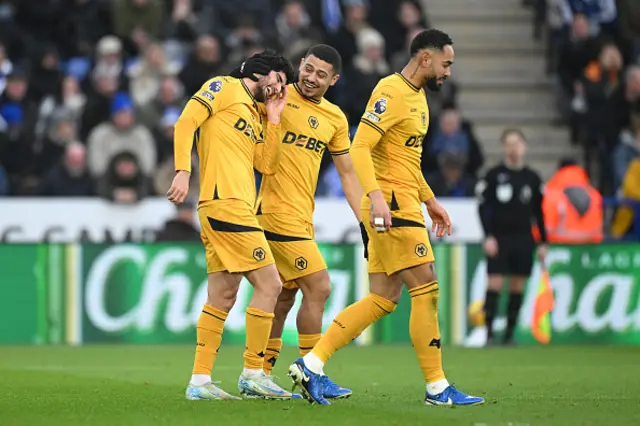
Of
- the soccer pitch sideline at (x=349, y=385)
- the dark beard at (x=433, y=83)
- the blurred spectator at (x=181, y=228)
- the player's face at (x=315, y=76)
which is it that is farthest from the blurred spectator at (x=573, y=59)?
the dark beard at (x=433, y=83)

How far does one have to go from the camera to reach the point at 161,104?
19.5m

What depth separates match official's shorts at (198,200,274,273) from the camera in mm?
9211

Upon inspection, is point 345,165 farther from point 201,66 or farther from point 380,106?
point 201,66

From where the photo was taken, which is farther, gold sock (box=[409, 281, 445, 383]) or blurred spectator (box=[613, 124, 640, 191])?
blurred spectator (box=[613, 124, 640, 191])

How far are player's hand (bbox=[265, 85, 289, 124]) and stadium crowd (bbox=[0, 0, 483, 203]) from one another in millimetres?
8202

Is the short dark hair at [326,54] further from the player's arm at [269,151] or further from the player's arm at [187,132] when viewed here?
the player's arm at [187,132]

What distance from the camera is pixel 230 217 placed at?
9227 mm

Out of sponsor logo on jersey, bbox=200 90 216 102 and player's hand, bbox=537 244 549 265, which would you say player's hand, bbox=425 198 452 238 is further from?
player's hand, bbox=537 244 549 265

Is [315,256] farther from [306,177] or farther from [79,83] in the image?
[79,83]

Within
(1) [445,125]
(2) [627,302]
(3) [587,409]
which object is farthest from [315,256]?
(1) [445,125]

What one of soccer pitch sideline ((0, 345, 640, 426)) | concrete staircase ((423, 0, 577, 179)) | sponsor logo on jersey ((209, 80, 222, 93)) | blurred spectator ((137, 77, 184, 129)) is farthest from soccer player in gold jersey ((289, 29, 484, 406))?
concrete staircase ((423, 0, 577, 179))

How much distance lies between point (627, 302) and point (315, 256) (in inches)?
317

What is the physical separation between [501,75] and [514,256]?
7.26m

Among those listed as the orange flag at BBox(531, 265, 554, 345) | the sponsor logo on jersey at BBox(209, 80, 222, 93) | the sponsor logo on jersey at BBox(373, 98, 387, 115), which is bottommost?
the orange flag at BBox(531, 265, 554, 345)
